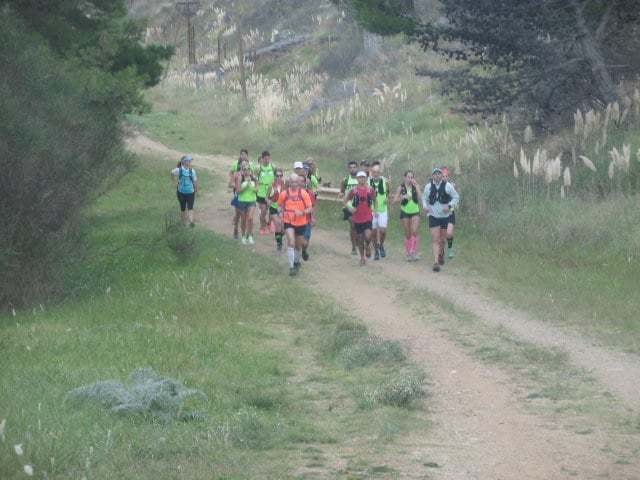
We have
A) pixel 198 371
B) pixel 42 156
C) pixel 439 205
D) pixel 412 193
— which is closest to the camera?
pixel 198 371

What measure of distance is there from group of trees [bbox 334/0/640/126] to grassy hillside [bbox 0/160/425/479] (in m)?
7.58

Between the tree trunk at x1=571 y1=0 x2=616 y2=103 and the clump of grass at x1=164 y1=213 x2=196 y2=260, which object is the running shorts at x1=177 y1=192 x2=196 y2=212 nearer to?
the clump of grass at x1=164 y1=213 x2=196 y2=260

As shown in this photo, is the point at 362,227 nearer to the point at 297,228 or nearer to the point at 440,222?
the point at 297,228

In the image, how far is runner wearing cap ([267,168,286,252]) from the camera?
23428 mm

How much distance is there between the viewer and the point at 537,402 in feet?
40.2

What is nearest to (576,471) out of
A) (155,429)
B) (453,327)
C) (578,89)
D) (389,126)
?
(155,429)

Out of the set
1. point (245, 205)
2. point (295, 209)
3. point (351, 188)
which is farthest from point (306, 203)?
point (245, 205)

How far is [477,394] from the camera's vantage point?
41.5 ft

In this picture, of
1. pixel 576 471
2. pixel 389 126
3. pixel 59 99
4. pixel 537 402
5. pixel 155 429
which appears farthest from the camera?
pixel 389 126

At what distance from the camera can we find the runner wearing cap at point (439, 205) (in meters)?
21.3

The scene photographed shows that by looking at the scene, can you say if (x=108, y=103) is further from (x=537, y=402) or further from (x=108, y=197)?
(x=537, y=402)

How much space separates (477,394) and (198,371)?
2.82 meters

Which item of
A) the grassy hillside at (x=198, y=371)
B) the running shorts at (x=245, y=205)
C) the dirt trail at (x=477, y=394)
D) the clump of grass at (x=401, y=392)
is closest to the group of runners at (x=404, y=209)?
the dirt trail at (x=477, y=394)

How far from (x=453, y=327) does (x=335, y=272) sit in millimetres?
5186
